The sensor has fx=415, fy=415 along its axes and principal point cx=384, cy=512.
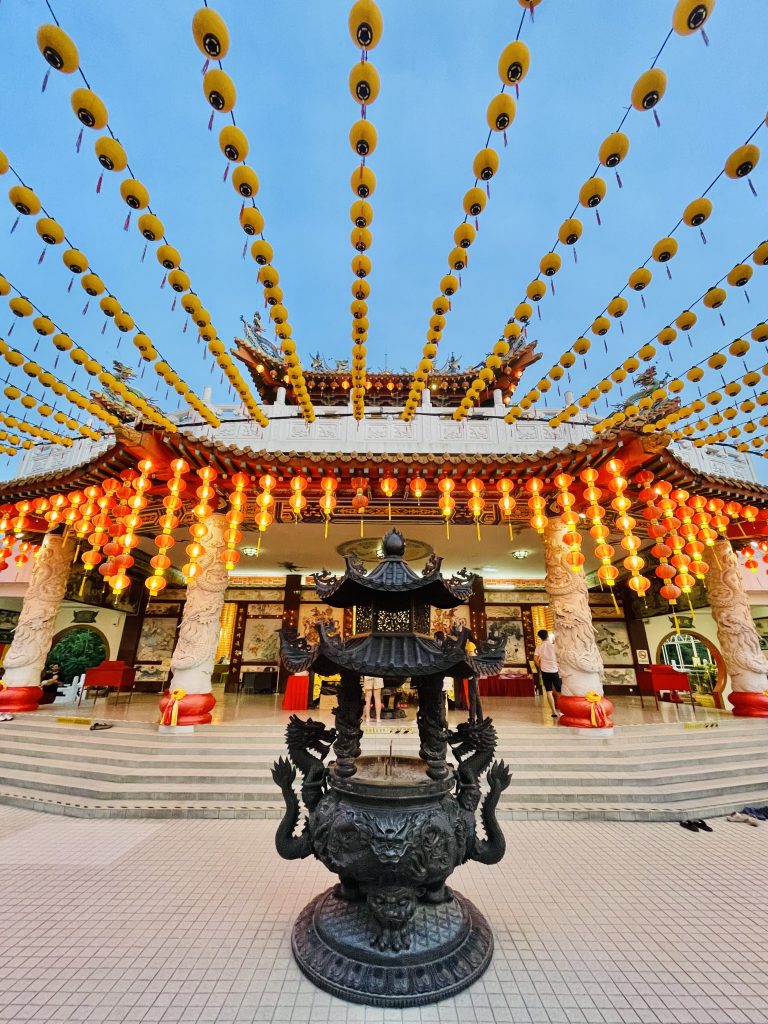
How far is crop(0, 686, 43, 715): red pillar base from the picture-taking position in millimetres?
7891

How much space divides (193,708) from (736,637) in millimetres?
10367

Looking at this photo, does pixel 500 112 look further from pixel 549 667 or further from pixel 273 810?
pixel 549 667

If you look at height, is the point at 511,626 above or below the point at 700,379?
below

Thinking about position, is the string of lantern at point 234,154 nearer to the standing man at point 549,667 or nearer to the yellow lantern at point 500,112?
the yellow lantern at point 500,112

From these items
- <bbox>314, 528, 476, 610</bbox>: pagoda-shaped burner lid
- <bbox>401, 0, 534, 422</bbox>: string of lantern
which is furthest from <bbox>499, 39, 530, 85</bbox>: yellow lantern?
<bbox>314, 528, 476, 610</bbox>: pagoda-shaped burner lid

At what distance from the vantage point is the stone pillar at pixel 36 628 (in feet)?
26.4

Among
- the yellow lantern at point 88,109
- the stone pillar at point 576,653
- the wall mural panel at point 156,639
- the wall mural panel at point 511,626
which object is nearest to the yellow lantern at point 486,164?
the yellow lantern at point 88,109

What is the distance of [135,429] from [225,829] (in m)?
A: 5.38

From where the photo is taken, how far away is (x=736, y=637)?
845 cm

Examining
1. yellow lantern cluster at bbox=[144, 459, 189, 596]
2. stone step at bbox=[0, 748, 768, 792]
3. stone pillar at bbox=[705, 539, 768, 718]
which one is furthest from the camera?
stone pillar at bbox=[705, 539, 768, 718]

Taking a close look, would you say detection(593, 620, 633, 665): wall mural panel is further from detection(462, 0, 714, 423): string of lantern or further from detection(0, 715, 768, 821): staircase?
detection(462, 0, 714, 423): string of lantern

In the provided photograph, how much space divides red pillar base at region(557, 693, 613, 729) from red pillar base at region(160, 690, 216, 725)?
564 cm

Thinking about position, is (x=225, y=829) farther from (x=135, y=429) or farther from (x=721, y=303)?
(x=721, y=303)

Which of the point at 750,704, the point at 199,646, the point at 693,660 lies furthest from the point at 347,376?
the point at 693,660
